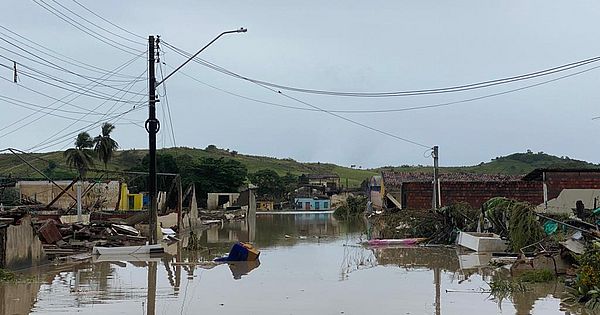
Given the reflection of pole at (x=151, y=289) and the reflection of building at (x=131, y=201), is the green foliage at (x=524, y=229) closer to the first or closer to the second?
the reflection of pole at (x=151, y=289)

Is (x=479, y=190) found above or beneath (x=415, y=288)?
above

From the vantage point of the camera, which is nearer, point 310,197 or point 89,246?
point 89,246

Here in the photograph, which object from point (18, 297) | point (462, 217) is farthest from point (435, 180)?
point (18, 297)

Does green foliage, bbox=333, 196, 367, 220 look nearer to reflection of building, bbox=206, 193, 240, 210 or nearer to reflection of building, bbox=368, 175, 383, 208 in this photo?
reflection of building, bbox=368, 175, 383, 208

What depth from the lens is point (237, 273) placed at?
22.8m

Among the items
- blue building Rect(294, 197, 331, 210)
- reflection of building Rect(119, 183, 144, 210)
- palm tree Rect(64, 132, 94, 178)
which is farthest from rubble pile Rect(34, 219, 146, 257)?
blue building Rect(294, 197, 331, 210)

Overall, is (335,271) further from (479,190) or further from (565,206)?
(479,190)

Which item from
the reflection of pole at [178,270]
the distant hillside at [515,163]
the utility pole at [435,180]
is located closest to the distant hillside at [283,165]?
the distant hillside at [515,163]

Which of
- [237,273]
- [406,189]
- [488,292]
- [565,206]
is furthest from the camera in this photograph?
[406,189]

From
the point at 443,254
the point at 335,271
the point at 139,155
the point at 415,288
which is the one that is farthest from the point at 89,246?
the point at 139,155

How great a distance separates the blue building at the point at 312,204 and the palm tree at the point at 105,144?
30.8m

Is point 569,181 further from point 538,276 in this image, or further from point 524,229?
point 538,276

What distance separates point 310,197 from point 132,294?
288 feet

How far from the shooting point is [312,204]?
10312cm
